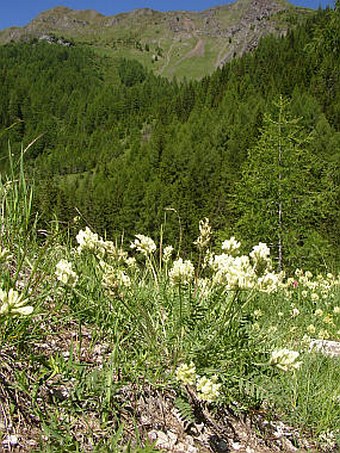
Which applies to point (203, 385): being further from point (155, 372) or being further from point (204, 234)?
point (204, 234)

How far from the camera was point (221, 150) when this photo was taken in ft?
291

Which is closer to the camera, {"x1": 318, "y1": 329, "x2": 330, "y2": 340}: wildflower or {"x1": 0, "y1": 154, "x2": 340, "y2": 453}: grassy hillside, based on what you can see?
{"x1": 0, "y1": 154, "x2": 340, "y2": 453}: grassy hillside

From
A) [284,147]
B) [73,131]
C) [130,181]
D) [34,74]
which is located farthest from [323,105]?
[34,74]

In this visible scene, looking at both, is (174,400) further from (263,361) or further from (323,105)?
(323,105)

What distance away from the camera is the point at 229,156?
84.3 metres

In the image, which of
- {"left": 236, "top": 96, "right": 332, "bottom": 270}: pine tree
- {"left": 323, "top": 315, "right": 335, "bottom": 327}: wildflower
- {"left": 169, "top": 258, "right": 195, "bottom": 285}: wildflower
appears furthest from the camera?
{"left": 236, "top": 96, "right": 332, "bottom": 270}: pine tree

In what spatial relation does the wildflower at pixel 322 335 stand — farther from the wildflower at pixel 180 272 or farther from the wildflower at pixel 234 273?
the wildflower at pixel 180 272

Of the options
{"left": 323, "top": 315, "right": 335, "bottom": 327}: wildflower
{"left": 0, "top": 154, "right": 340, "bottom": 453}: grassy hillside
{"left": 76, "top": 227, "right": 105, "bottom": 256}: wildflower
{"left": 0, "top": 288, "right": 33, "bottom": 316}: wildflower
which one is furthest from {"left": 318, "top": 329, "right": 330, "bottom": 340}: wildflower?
{"left": 0, "top": 288, "right": 33, "bottom": 316}: wildflower

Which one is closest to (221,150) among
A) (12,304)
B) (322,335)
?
(322,335)

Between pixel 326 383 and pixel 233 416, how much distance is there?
651 mm

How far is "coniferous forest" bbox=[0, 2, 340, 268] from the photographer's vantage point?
13.9 meters

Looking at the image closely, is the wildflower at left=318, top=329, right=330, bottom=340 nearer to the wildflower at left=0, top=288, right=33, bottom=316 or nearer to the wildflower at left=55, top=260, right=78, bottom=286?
the wildflower at left=55, top=260, right=78, bottom=286

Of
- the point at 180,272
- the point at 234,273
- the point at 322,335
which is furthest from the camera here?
the point at 322,335

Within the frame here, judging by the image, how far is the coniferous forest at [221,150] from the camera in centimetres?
1388
